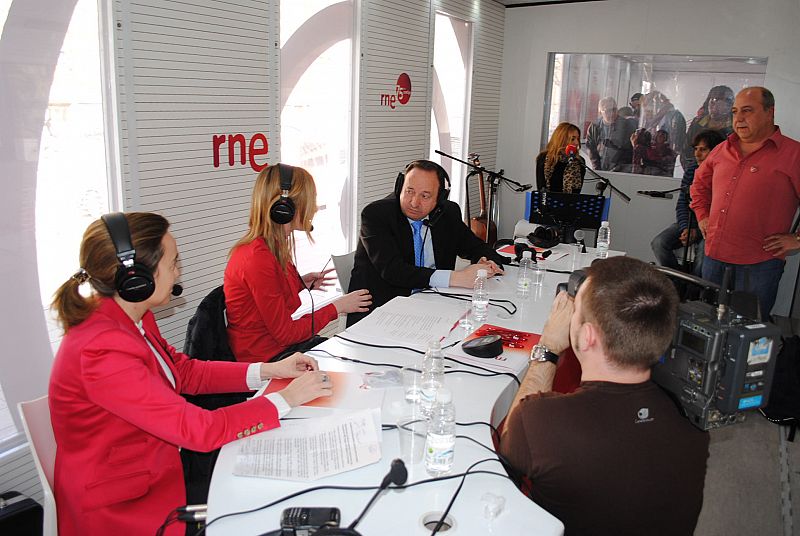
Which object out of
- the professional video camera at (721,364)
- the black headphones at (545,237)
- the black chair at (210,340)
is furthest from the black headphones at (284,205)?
the black headphones at (545,237)

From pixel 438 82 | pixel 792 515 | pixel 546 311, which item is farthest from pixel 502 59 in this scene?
pixel 792 515

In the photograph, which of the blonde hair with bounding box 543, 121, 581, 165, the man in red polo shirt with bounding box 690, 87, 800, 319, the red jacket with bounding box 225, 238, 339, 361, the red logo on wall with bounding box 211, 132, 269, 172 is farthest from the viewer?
the blonde hair with bounding box 543, 121, 581, 165

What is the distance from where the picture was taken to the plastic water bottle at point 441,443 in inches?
61.8

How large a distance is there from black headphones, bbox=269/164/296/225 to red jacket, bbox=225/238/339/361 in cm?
13

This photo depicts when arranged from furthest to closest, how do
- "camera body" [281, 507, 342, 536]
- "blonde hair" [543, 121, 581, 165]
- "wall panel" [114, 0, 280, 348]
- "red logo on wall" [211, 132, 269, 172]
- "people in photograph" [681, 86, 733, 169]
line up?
"people in photograph" [681, 86, 733, 169] → "blonde hair" [543, 121, 581, 165] → "red logo on wall" [211, 132, 269, 172] → "wall panel" [114, 0, 280, 348] → "camera body" [281, 507, 342, 536]

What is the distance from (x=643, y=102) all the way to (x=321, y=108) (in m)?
3.91

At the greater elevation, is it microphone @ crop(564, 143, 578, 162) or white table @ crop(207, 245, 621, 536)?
microphone @ crop(564, 143, 578, 162)

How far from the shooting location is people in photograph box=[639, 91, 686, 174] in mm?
6605

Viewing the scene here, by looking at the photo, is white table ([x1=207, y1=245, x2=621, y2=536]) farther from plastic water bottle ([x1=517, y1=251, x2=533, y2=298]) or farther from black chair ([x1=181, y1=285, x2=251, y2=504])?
plastic water bottle ([x1=517, y1=251, x2=533, y2=298])

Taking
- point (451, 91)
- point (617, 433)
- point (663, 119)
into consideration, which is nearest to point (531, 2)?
point (451, 91)

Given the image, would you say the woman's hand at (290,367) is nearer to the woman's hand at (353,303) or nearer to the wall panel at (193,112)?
the woman's hand at (353,303)

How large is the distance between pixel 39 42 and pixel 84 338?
1.73 metres

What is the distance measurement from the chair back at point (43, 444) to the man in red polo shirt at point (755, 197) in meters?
3.74

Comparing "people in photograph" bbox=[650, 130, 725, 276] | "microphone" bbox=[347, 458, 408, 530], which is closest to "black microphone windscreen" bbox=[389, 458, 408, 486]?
"microphone" bbox=[347, 458, 408, 530]
